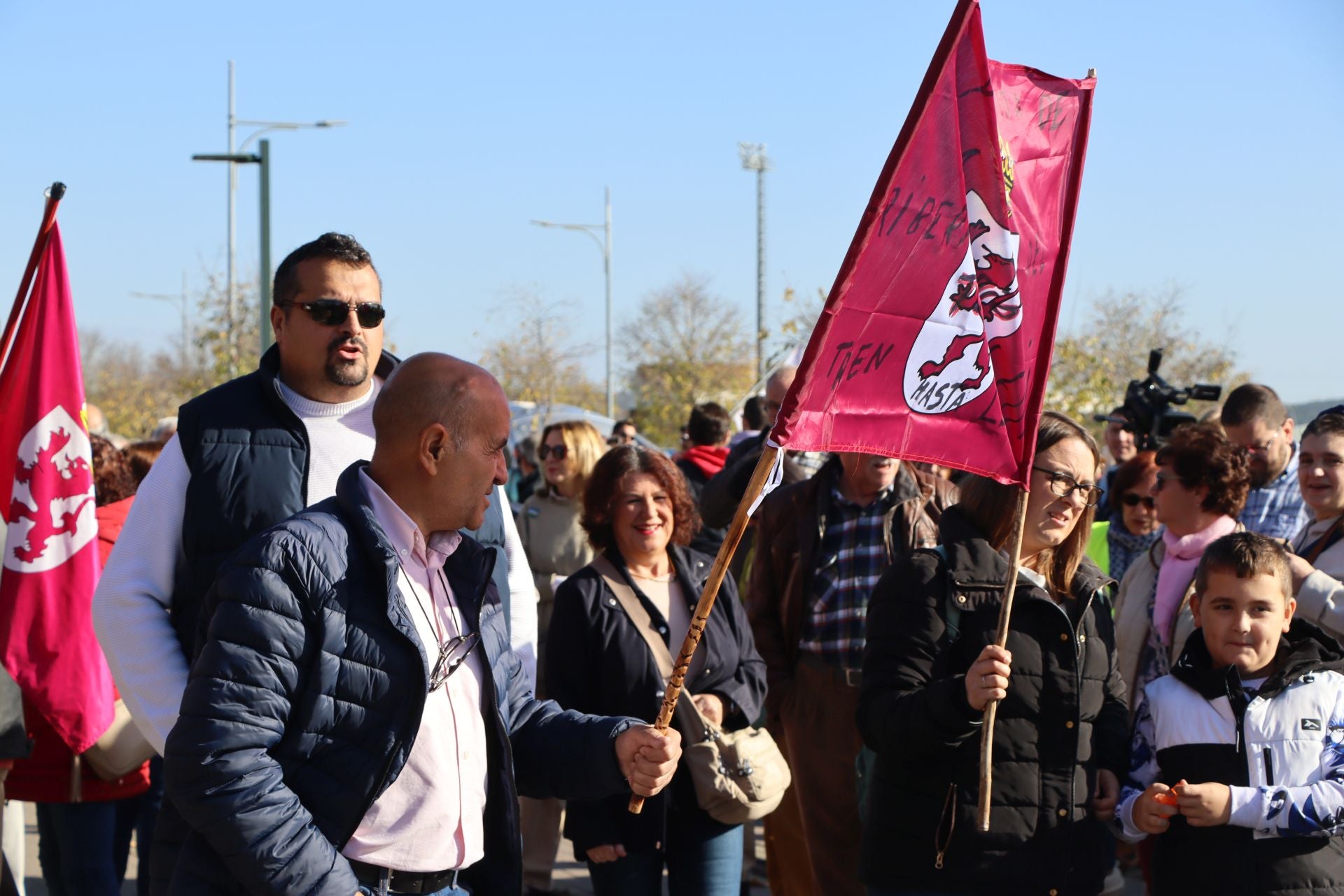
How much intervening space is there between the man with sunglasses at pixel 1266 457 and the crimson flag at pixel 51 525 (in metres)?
5.02

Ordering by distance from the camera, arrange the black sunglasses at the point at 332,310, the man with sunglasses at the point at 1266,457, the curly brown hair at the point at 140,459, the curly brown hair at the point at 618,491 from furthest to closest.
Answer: the man with sunglasses at the point at 1266,457 → the curly brown hair at the point at 140,459 → the curly brown hair at the point at 618,491 → the black sunglasses at the point at 332,310

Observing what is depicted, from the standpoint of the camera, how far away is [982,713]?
3.62 m

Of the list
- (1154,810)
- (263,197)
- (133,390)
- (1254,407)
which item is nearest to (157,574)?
(1154,810)

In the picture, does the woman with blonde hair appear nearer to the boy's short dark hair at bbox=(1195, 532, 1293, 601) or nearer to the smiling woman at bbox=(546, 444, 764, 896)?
the smiling woman at bbox=(546, 444, 764, 896)

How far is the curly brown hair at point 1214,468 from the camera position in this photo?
5.52 meters

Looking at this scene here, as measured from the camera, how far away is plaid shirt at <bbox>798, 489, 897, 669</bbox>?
548 centimetres

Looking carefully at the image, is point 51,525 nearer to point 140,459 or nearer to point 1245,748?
point 140,459

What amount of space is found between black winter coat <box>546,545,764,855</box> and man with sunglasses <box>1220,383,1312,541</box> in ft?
9.89

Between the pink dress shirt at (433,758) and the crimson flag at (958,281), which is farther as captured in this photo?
the crimson flag at (958,281)

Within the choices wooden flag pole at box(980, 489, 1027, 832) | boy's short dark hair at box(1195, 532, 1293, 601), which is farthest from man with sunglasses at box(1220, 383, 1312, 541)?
wooden flag pole at box(980, 489, 1027, 832)

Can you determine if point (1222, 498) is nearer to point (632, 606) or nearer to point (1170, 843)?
point (1170, 843)

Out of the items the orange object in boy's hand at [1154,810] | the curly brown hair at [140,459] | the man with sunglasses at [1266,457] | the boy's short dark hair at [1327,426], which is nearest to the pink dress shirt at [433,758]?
the orange object in boy's hand at [1154,810]

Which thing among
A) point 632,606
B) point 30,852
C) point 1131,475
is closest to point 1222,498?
point 1131,475

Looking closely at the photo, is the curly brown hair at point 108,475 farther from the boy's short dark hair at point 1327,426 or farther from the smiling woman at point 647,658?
the boy's short dark hair at point 1327,426
